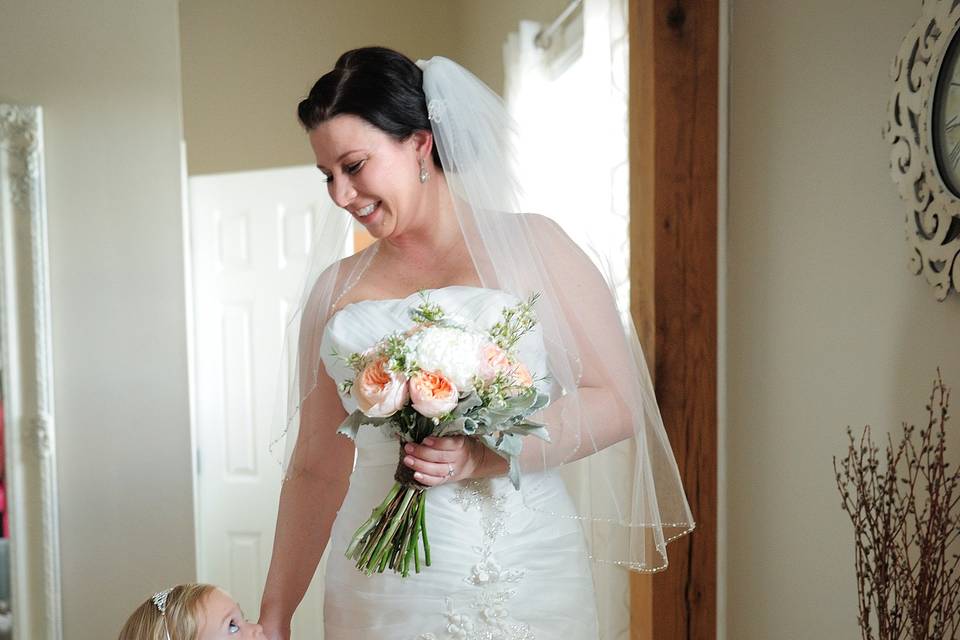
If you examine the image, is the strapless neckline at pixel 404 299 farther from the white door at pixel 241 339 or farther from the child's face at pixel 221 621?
the white door at pixel 241 339

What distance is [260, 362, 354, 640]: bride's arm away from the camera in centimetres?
186

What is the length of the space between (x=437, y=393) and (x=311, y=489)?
666 mm

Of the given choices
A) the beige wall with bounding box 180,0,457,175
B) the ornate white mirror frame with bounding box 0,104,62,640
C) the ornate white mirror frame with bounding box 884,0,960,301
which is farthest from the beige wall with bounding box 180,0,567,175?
the ornate white mirror frame with bounding box 884,0,960,301

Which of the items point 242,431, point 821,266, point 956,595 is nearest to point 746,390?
point 821,266

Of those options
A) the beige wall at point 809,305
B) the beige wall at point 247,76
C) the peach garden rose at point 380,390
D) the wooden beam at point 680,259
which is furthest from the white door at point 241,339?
the peach garden rose at point 380,390

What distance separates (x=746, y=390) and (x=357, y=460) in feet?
3.76

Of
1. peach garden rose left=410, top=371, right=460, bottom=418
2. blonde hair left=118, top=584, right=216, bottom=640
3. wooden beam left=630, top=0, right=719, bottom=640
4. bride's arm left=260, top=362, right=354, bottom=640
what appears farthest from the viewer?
wooden beam left=630, top=0, right=719, bottom=640

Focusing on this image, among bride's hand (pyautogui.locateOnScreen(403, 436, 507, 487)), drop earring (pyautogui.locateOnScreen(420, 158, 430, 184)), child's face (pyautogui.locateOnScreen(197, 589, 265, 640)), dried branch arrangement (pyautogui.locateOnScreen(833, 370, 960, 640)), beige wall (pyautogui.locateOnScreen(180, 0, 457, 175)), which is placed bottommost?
child's face (pyautogui.locateOnScreen(197, 589, 265, 640))

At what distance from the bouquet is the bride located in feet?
0.32

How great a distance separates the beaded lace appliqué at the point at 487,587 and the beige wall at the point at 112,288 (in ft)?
6.74

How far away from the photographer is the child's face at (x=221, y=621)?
5.22ft

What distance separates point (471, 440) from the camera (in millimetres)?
1521

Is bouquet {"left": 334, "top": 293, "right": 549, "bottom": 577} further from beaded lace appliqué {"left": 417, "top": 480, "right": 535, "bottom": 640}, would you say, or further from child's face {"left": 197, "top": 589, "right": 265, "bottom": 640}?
child's face {"left": 197, "top": 589, "right": 265, "bottom": 640}

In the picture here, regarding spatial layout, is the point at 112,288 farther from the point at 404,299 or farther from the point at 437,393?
the point at 437,393
